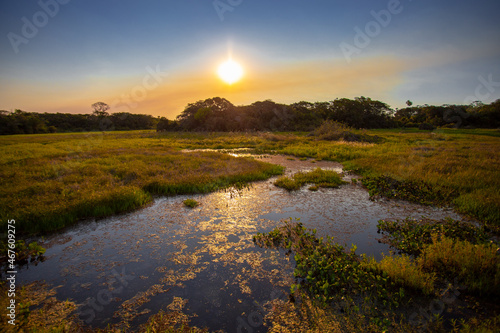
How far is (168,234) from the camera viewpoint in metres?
7.06

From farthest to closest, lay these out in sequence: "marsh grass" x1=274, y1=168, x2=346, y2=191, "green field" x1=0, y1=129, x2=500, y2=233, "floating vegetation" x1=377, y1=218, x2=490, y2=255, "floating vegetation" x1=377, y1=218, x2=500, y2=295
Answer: "marsh grass" x1=274, y1=168, x2=346, y2=191, "green field" x1=0, y1=129, x2=500, y2=233, "floating vegetation" x1=377, y1=218, x2=490, y2=255, "floating vegetation" x1=377, y1=218, x2=500, y2=295

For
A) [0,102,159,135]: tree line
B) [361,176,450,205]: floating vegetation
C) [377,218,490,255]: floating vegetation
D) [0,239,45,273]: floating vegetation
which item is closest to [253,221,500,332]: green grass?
[377,218,490,255]: floating vegetation

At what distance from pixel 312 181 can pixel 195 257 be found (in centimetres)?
891

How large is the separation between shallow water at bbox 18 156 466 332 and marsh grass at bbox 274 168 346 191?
1.76m

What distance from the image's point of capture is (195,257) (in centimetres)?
583

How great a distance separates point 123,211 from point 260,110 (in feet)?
194

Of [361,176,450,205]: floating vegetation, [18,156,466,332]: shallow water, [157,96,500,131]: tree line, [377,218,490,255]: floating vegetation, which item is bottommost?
[18,156,466,332]: shallow water

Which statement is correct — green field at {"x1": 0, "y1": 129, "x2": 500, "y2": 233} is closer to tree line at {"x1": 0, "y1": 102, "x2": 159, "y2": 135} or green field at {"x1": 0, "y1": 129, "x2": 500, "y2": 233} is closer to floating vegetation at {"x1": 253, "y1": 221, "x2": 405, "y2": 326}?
floating vegetation at {"x1": 253, "y1": 221, "x2": 405, "y2": 326}

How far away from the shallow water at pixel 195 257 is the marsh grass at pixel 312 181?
69.2 inches

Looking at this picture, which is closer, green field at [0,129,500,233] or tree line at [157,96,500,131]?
green field at [0,129,500,233]

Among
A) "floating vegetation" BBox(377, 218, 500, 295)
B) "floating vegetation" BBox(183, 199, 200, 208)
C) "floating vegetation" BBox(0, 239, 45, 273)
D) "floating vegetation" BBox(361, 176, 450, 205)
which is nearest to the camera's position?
"floating vegetation" BBox(377, 218, 500, 295)

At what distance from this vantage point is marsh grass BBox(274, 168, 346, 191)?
11906 millimetres

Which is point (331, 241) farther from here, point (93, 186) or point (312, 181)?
point (93, 186)

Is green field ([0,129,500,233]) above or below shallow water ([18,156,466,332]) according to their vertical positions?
above
